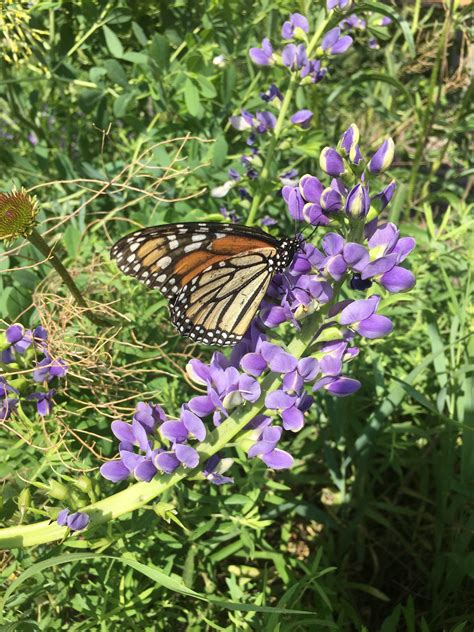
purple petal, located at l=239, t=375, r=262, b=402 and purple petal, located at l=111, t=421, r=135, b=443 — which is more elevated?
purple petal, located at l=239, t=375, r=262, b=402

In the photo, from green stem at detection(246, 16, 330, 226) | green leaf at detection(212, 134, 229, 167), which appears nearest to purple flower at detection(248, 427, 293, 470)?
green stem at detection(246, 16, 330, 226)

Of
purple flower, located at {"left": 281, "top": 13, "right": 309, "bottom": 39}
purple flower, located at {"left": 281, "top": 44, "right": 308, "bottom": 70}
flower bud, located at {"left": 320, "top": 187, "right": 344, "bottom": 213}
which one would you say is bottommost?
flower bud, located at {"left": 320, "top": 187, "right": 344, "bottom": 213}

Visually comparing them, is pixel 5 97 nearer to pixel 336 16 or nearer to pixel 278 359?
pixel 336 16

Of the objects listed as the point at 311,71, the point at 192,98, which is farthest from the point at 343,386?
the point at 192,98

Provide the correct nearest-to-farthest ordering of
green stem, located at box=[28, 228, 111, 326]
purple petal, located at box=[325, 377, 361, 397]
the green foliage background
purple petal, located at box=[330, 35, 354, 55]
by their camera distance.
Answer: purple petal, located at box=[325, 377, 361, 397]
green stem, located at box=[28, 228, 111, 326]
the green foliage background
purple petal, located at box=[330, 35, 354, 55]

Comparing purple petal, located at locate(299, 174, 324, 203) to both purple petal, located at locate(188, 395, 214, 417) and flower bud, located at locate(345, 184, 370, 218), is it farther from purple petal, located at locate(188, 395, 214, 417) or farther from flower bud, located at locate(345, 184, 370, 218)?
purple petal, located at locate(188, 395, 214, 417)

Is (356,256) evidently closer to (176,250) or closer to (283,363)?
(283,363)
